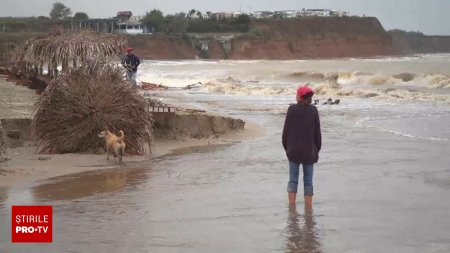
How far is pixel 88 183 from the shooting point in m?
9.39

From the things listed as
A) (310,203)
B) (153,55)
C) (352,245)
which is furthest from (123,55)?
(153,55)

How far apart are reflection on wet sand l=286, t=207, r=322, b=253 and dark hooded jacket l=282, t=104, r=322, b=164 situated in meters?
0.60

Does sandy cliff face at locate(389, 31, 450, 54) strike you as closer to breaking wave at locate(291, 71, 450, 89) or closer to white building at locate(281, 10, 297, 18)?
white building at locate(281, 10, 297, 18)

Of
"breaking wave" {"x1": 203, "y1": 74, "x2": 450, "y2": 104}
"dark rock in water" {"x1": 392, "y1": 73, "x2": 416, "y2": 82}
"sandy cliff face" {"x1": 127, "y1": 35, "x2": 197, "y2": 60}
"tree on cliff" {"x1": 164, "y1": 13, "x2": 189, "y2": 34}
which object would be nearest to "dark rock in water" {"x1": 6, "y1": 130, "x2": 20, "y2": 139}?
"breaking wave" {"x1": 203, "y1": 74, "x2": 450, "y2": 104}

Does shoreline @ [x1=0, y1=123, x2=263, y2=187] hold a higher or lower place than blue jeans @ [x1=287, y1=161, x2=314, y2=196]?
lower

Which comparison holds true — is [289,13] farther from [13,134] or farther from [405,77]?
[13,134]

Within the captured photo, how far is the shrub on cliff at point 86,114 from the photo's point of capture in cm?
1211

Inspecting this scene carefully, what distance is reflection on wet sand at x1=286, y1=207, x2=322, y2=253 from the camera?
6.07 meters

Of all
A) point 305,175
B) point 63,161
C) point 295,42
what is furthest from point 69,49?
point 295,42

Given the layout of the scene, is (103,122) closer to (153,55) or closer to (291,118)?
(291,118)

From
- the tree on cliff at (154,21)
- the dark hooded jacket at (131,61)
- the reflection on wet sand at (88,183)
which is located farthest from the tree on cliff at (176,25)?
the reflection on wet sand at (88,183)

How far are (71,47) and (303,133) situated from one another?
347 inches

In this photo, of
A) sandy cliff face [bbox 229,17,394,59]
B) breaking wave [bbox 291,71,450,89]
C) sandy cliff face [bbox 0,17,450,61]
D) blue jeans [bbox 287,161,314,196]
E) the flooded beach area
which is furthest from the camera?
sandy cliff face [bbox 229,17,394,59]

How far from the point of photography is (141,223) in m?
6.90
